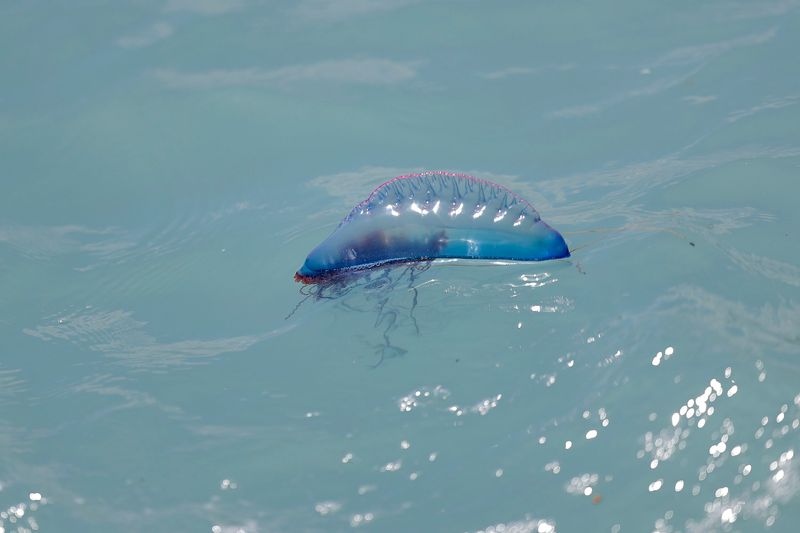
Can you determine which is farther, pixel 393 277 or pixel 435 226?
pixel 393 277

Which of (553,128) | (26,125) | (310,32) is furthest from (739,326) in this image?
(26,125)

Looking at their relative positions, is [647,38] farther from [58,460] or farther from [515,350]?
[58,460]

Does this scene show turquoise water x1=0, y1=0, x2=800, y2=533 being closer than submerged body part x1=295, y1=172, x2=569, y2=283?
Yes

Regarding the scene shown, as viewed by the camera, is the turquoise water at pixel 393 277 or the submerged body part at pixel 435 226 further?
the submerged body part at pixel 435 226
